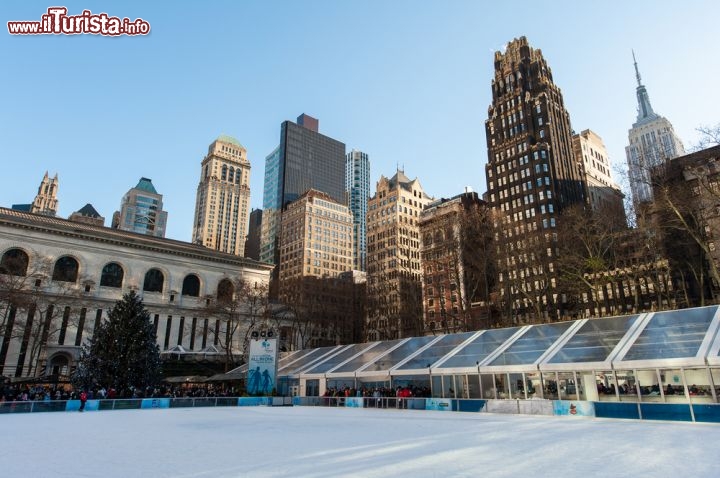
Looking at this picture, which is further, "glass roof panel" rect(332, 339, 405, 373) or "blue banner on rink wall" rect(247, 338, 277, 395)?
"blue banner on rink wall" rect(247, 338, 277, 395)

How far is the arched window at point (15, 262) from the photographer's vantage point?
188ft

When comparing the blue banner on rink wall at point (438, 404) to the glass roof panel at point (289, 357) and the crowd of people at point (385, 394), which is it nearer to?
the crowd of people at point (385, 394)

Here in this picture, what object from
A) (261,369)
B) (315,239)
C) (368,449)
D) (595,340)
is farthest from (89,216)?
(368,449)

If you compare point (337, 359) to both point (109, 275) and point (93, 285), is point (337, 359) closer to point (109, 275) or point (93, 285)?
point (93, 285)

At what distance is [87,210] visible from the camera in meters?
169

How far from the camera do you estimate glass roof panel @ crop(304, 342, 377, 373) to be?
126 ft

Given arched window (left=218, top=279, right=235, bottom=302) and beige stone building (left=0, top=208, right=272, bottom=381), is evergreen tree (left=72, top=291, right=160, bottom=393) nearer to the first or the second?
beige stone building (left=0, top=208, right=272, bottom=381)

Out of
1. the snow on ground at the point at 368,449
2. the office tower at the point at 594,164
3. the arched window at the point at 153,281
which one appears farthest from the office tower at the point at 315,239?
the snow on ground at the point at 368,449

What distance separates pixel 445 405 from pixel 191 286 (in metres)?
59.2

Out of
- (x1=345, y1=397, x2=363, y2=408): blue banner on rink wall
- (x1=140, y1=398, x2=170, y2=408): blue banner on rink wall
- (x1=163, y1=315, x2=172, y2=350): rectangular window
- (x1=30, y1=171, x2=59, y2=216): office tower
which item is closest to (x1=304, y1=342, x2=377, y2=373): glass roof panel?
(x1=345, y1=397, x2=363, y2=408): blue banner on rink wall

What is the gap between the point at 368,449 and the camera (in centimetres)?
1300

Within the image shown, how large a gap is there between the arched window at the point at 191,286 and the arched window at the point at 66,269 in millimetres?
15429

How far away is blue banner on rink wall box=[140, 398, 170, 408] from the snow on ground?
42.6 feet

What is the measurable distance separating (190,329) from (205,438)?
61.1 meters
